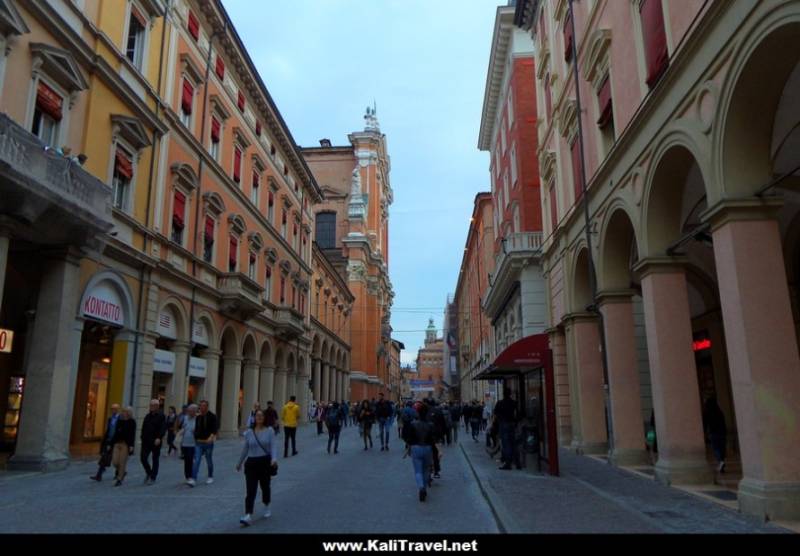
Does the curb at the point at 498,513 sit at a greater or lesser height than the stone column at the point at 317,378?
lesser

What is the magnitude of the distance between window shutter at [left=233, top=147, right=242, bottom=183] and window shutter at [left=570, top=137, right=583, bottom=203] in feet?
51.8

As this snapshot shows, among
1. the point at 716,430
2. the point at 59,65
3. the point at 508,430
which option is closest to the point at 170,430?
the point at 508,430

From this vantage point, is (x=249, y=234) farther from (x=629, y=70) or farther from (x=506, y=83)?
(x=629, y=70)

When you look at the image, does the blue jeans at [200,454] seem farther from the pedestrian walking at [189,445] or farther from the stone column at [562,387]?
the stone column at [562,387]

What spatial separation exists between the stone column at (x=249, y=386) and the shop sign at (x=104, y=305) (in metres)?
12.1

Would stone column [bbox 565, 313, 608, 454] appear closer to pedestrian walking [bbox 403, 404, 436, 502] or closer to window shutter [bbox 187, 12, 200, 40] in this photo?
pedestrian walking [bbox 403, 404, 436, 502]

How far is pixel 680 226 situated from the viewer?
1159 cm

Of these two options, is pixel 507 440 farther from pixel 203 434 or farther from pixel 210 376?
pixel 210 376

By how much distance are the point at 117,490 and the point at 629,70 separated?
1326 centimetres

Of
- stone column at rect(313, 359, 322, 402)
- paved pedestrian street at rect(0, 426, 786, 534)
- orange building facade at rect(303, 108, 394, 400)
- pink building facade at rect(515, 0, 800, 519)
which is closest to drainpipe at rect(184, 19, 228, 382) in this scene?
paved pedestrian street at rect(0, 426, 786, 534)

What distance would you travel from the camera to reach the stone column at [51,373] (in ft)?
43.0

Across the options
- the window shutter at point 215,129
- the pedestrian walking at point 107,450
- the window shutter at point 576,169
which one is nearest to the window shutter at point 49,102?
the pedestrian walking at point 107,450

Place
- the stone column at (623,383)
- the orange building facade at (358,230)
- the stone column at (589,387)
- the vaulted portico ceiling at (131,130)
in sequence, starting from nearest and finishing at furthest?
1. the stone column at (623,383)
2. the stone column at (589,387)
3. the vaulted portico ceiling at (131,130)
4. the orange building facade at (358,230)

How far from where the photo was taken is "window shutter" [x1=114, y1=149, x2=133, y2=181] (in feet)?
56.4
